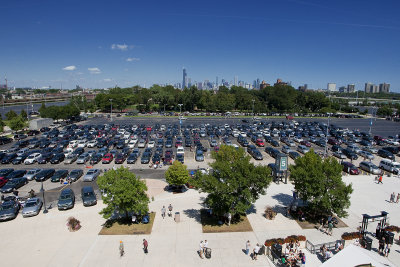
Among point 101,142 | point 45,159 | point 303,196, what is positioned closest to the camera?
point 303,196

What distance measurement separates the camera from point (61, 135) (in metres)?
54.2

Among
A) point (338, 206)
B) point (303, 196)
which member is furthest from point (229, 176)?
point (338, 206)

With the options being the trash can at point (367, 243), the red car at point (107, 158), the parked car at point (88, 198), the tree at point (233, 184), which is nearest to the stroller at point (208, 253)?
the tree at point (233, 184)

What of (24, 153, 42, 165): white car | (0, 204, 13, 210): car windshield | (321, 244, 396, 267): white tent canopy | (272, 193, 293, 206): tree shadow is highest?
(321, 244, 396, 267): white tent canopy

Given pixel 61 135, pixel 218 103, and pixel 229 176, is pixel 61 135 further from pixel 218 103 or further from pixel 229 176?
pixel 218 103

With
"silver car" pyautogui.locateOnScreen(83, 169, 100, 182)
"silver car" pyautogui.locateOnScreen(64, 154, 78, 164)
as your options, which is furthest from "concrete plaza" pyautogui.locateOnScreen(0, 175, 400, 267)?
"silver car" pyautogui.locateOnScreen(64, 154, 78, 164)

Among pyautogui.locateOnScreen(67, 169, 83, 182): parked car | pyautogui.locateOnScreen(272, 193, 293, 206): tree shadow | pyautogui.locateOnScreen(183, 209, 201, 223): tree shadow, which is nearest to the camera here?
pyautogui.locateOnScreen(183, 209, 201, 223): tree shadow

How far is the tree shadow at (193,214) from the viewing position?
20891 mm

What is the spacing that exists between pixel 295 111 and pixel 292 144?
66371 millimetres

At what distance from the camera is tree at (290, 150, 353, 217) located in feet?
61.0

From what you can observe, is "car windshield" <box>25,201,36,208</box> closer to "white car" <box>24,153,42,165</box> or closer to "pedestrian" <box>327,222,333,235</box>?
"white car" <box>24,153,42,165</box>

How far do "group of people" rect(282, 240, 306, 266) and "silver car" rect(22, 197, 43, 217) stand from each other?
20493 millimetres

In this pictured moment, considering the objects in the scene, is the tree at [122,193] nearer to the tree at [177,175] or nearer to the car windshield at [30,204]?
the tree at [177,175]

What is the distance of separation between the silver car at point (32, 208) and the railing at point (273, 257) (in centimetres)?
1945
